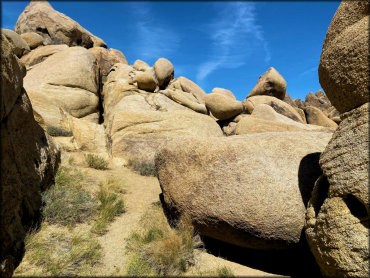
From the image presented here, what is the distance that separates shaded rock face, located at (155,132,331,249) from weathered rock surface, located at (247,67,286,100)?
47.2ft

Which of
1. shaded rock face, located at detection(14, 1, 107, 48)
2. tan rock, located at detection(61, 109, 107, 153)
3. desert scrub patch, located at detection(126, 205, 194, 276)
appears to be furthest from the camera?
shaded rock face, located at detection(14, 1, 107, 48)

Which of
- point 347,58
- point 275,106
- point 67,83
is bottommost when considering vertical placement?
point 347,58

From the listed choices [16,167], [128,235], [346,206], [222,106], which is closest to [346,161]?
[346,206]

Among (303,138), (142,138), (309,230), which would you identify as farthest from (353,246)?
(142,138)

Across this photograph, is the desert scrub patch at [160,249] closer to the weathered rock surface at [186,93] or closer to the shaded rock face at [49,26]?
the weathered rock surface at [186,93]

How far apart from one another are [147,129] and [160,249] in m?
6.85

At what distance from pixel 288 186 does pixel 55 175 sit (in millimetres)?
4752

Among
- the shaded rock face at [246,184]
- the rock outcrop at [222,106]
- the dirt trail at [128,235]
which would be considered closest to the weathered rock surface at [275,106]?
the rock outcrop at [222,106]

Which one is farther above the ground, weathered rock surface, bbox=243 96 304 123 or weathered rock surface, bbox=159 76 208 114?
weathered rock surface, bbox=159 76 208 114

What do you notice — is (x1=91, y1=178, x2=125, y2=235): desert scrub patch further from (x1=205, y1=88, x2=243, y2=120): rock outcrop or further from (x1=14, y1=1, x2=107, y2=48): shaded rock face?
(x1=14, y1=1, x2=107, y2=48): shaded rock face

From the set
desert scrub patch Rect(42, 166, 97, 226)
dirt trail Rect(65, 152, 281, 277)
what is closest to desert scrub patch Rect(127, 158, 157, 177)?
dirt trail Rect(65, 152, 281, 277)

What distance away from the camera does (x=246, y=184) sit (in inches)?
136

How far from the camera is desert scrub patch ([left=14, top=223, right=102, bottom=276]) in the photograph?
9.70 feet

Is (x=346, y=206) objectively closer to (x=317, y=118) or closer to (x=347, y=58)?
(x=347, y=58)
